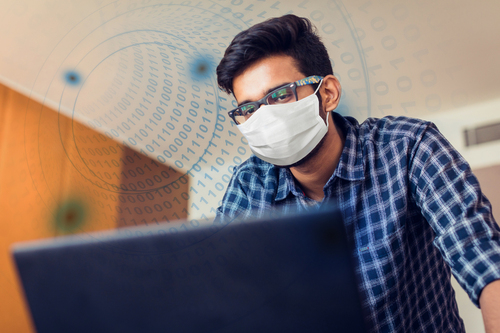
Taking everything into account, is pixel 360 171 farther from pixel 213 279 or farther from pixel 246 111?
pixel 213 279

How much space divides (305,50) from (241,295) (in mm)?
615

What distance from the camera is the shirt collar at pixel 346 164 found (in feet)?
2.35

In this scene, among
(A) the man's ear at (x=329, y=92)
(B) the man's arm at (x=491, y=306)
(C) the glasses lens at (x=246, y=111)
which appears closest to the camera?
(B) the man's arm at (x=491, y=306)

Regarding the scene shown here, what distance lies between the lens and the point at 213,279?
0.27 meters

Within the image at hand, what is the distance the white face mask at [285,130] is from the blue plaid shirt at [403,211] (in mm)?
74

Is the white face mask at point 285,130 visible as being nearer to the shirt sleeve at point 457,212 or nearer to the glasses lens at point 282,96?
the glasses lens at point 282,96

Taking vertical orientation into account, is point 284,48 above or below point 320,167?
above

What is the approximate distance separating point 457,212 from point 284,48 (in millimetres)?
464

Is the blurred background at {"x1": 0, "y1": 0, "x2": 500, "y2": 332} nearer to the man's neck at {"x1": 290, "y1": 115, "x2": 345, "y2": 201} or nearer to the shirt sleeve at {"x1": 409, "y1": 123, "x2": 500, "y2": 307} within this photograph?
the shirt sleeve at {"x1": 409, "y1": 123, "x2": 500, "y2": 307}

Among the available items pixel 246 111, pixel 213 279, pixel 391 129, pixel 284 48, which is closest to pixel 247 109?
pixel 246 111

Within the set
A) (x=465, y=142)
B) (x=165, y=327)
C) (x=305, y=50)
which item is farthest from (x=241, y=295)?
(x=465, y=142)

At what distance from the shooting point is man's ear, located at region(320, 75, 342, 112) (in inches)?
29.3

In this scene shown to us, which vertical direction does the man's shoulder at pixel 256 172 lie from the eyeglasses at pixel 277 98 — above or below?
below

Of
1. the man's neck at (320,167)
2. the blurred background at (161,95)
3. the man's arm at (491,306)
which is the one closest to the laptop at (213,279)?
the blurred background at (161,95)
